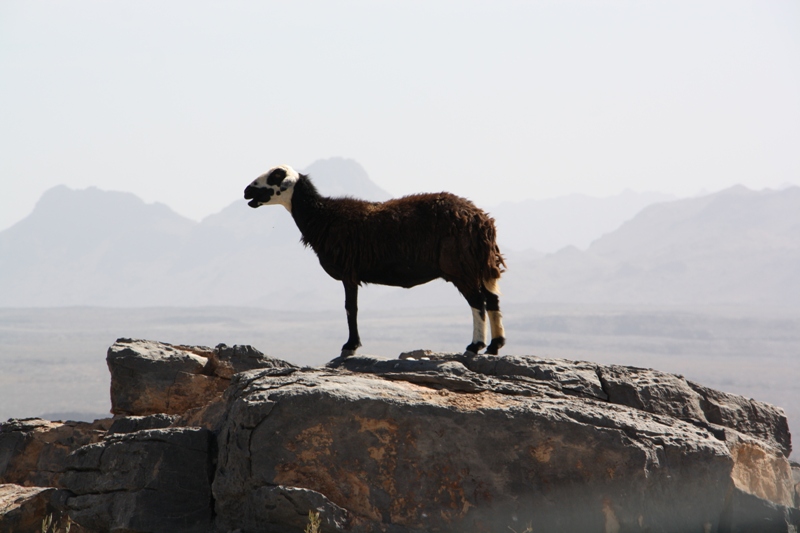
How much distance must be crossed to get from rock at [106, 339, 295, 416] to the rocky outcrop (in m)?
3.99

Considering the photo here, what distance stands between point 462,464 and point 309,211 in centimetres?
534

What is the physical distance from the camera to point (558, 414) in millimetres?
12117

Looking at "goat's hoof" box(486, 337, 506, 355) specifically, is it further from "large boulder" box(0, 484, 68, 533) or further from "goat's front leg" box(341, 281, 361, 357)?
"large boulder" box(0, 484, 68, 533)

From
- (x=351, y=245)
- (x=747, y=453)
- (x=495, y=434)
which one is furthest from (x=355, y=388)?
(x=747, y=453)

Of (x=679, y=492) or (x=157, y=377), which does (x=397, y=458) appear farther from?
(x=157, y=377)

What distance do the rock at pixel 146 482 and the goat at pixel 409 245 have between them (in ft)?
10.4

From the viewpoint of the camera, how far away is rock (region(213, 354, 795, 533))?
38.0 ft

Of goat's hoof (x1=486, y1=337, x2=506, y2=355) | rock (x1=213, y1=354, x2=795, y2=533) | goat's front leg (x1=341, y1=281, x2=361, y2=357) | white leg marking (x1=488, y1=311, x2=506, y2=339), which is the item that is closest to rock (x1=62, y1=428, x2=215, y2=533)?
rock (x1=213, y1=354, x2=795, y2=533)

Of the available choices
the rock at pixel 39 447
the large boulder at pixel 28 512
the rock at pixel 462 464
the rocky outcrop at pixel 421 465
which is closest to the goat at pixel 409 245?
the rocky outcrop at pixel 421 465

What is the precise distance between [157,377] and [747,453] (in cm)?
1015

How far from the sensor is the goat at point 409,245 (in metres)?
14.2

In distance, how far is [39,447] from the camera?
17312 mm

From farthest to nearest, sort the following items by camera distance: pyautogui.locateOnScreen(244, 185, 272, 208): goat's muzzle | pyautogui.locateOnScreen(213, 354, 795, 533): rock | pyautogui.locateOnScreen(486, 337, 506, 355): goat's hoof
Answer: pyautogui.locateOnScreen(244, 185, 272, 208): goat's muzzle → pyautogui.locateOnScreen(486, 337, 506, 355): goat's hoof → pyautogui.locateOnScreen(213, 354, 795, 533): rock

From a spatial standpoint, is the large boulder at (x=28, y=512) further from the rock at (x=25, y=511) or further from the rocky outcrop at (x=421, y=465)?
the rocky outcrop at (x=421, y=465)
